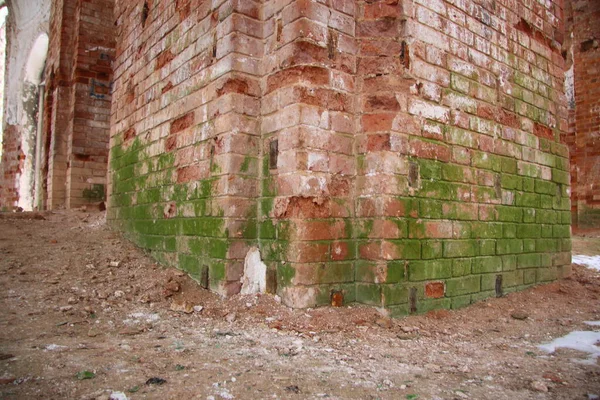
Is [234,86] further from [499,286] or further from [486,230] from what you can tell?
[499,286]

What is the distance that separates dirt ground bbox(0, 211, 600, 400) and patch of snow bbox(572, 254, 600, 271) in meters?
1.81

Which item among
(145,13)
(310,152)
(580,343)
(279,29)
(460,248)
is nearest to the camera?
(580,343)

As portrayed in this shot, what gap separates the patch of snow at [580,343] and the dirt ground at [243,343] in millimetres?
77

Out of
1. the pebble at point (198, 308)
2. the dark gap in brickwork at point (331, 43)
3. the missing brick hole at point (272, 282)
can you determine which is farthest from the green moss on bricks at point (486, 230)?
the pebble at point (198, 308)

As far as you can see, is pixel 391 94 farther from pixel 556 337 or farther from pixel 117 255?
pixel 117 255

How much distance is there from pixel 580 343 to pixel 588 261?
4.26 m

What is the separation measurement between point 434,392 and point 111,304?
2908 millimetres

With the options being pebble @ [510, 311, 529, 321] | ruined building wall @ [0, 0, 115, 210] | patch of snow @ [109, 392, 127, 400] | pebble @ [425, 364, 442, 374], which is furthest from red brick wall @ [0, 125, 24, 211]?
pebble @ [425, 364, 442, 374]

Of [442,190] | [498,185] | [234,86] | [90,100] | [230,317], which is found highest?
[90,100]

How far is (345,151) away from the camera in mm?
3873

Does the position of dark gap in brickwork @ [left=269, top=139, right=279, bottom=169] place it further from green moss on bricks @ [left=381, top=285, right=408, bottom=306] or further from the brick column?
green moss on bricks @ [left=381, top=285, right=408, bottom=306]

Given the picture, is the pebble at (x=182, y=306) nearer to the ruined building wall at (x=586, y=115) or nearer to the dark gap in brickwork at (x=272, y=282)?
the dark gap in brickwork at (x=272, y=282)

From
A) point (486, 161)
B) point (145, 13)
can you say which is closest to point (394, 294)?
point (486, 161)

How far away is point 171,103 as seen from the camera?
4.91 metres
